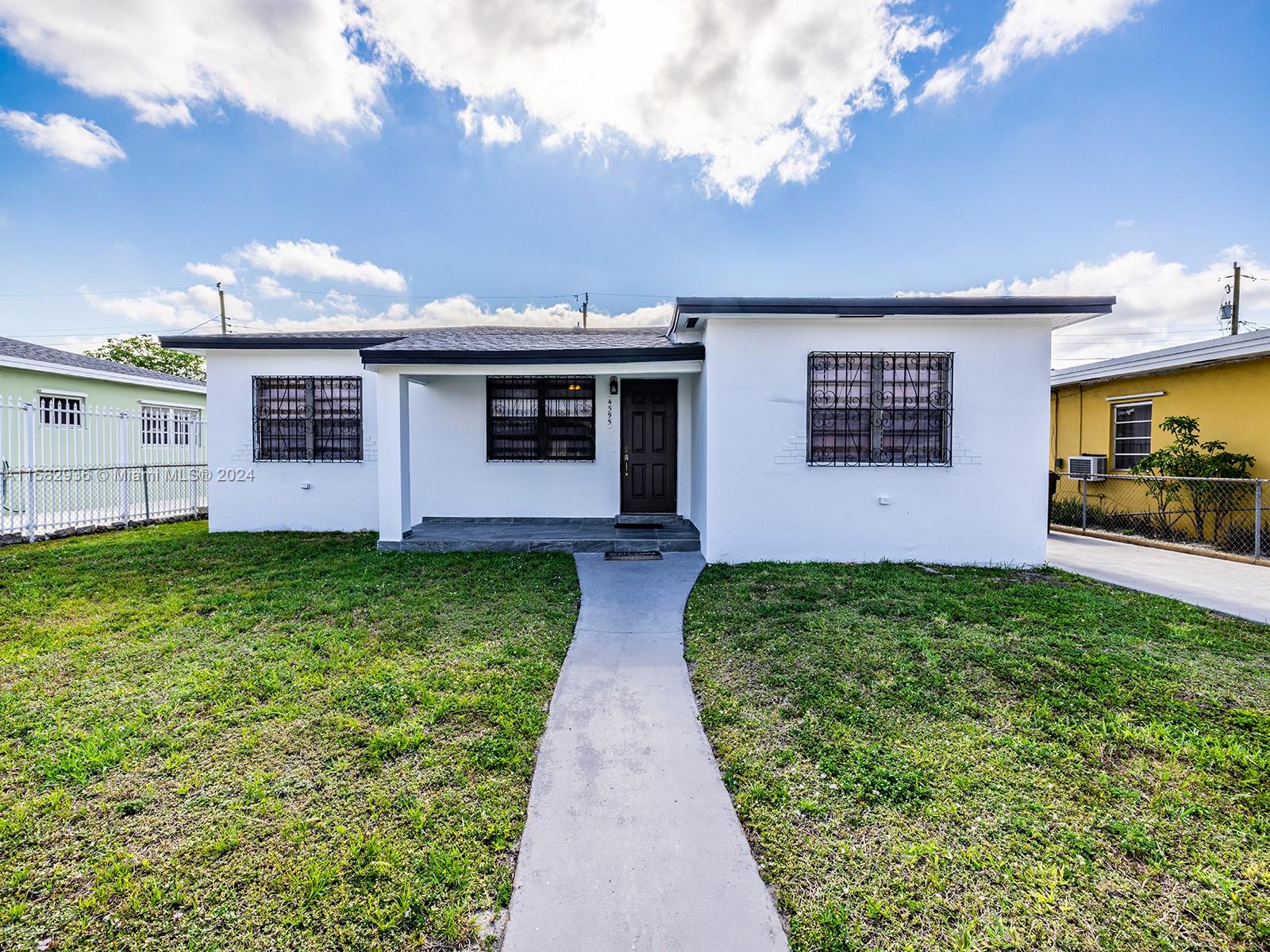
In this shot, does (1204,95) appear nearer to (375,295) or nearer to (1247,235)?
(1247,235)

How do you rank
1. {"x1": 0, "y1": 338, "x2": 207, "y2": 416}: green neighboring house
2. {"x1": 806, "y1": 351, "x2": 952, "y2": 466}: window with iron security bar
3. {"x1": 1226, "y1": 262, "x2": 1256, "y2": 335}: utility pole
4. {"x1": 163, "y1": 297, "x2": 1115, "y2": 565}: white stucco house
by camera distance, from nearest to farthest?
{"x1": 163, "y1": 297, "x2": 1115, "y2": 565}: white stucco house, {"x1": 806, "y1": 351, "x2": 952, "y2": 466}: window with iron security bar, {"x1": 0, "y1": 338, "x2": 207, "y2": 416}: green neighboring house, {"x1": 1226, "y1": 262, "x2": 1256, "y2": 335}: utility pole

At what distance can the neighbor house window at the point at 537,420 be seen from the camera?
873 centimetres

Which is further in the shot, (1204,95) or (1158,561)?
(1204,95)

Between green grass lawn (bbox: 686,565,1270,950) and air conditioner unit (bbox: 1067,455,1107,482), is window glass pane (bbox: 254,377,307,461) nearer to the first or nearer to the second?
green grass lawn (bbox: 686,565,1270,950)

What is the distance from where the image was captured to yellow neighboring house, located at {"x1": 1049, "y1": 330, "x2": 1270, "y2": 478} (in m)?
8.16

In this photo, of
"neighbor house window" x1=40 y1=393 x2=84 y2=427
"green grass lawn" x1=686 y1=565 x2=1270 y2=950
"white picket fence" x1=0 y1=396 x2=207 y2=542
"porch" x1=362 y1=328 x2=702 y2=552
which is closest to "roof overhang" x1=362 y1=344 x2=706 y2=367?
"porch" x1=362 y1=328 x2=702 y2=552

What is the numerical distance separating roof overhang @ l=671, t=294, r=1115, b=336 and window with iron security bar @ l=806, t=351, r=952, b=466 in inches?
21.5

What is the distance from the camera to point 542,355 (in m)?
7.15

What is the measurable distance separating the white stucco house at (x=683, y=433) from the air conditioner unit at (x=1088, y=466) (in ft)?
19.1

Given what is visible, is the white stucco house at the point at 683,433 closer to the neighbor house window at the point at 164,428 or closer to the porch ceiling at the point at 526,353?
the porch ceiling at the point at 526,353

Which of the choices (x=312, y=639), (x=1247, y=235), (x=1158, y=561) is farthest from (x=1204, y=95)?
(x=312, y=639)

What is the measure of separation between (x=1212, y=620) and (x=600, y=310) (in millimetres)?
17568

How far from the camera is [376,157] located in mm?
11562

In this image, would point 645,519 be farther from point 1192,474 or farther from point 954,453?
point 1192,474
